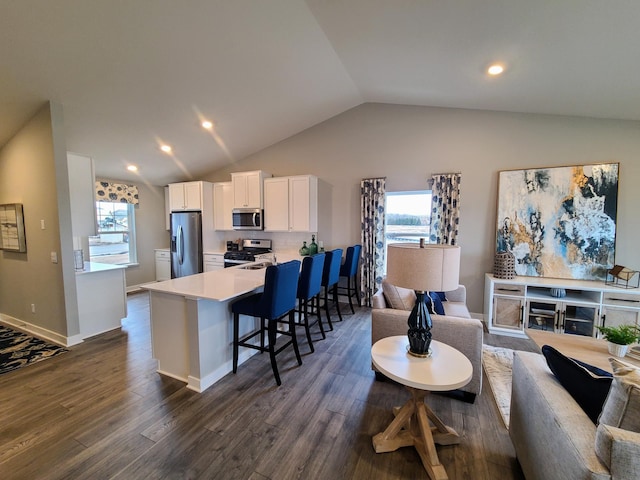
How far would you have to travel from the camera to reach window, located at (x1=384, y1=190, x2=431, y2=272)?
170 inches

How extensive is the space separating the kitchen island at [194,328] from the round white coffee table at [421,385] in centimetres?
133

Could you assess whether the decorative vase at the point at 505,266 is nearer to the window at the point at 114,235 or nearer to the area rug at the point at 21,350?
the area rug at the point at 21,350

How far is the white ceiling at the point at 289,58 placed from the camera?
201 centimetres

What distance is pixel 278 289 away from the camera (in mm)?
2348

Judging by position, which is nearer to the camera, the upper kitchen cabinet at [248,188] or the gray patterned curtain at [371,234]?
the gray patterned curtain at [371,234]

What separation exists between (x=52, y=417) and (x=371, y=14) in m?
4.09

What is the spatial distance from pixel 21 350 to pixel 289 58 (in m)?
4.55

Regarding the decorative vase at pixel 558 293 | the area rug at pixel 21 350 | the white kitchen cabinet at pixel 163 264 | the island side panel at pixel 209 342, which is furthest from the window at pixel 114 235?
the decorative vase at pixel 558 293

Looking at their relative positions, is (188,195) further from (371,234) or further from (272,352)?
(272,352)

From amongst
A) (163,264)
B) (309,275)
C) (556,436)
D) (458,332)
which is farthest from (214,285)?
(163,264)

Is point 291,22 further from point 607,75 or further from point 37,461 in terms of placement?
point 37,461

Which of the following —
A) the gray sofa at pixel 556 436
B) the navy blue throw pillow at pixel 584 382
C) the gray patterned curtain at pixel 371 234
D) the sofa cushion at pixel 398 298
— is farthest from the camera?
the gray patterned curtain at pixel 371 234

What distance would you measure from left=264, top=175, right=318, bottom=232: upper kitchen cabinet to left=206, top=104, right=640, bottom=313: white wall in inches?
16.2

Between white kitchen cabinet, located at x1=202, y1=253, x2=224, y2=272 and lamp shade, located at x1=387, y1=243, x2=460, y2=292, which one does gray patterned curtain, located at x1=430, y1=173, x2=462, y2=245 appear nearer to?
lamp shade, located at x1=387, y1=243, x2=460, y2=292
